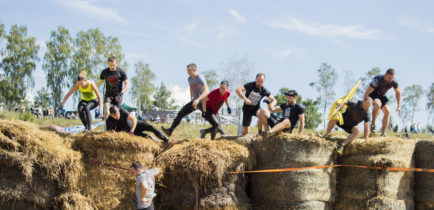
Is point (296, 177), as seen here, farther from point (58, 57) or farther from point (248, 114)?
point (58, 57)

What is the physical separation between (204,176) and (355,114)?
378 centimetres

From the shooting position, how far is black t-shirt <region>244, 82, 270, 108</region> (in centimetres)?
908

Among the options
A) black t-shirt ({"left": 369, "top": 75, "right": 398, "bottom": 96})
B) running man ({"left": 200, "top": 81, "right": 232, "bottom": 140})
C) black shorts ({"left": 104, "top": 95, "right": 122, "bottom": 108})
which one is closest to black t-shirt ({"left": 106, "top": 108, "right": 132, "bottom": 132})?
black shorts ({"left": 104, "top": 95, "right": 122, "bottom": 108})

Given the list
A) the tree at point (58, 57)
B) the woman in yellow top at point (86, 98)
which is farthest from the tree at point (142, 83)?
the woman in yellow top at point (86, 98)

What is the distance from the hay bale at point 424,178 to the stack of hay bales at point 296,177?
1605mm

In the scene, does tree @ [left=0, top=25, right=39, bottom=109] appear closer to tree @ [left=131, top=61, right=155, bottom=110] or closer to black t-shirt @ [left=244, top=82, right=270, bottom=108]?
tree @ [left=131, top=61, right=155, bottom=110]

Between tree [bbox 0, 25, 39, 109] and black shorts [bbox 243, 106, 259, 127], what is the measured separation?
121 feet

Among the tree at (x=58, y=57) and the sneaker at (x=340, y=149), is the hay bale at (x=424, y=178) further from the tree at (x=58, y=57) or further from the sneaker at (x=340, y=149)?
the tree at (x=58, y=57)

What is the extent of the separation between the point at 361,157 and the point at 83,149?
202 inches

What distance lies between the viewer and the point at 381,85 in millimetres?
8961

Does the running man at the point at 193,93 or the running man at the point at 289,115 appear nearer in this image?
the running man at the point at 289,115

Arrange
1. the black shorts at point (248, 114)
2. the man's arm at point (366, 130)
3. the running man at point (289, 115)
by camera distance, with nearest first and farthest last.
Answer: the man's arm at point (366, 130), the running man at point (289, 115), the black shorts at point (248, 114)

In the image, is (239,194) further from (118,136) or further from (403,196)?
(403,196)

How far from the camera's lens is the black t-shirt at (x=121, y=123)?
8000 millimetres
